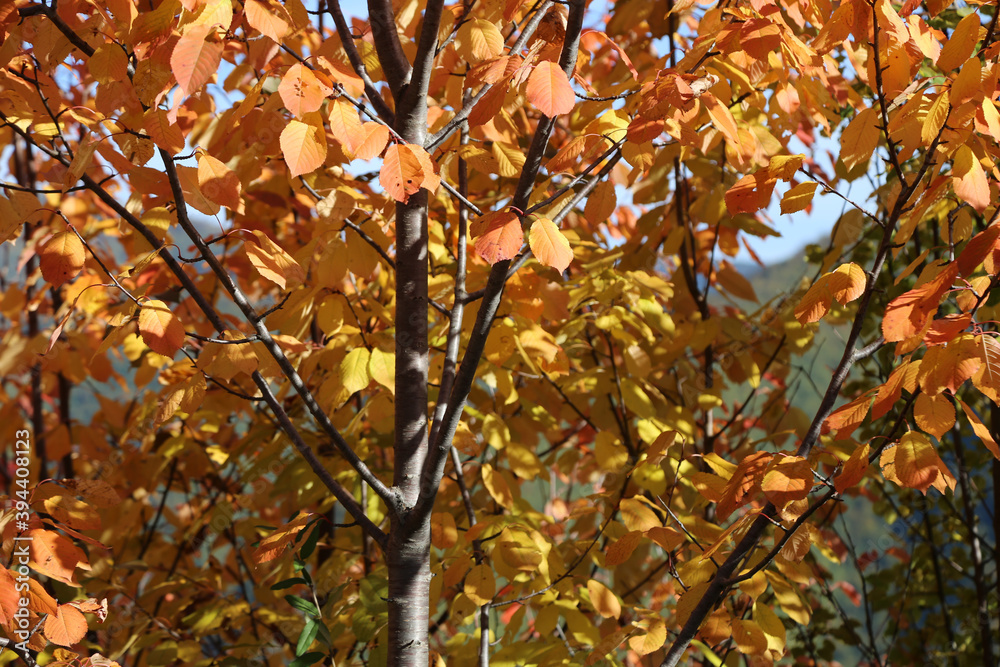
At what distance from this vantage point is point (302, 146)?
40.6 inches

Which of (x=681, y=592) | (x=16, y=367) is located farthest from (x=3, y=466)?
(x=681, y=592)

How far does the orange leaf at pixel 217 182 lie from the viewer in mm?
1147

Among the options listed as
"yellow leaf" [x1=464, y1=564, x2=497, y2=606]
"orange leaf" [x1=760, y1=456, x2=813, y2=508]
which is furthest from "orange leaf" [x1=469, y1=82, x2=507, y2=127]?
"yellow leaf" [x1=464, y1=564, x2=497, y2=606]

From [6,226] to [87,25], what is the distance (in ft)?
1.21

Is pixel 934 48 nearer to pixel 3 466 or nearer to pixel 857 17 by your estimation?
pixel 857 17

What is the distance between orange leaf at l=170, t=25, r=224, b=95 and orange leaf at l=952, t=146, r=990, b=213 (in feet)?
3.35

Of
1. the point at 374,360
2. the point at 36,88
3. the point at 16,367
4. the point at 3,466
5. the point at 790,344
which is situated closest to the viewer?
the point at 36,88

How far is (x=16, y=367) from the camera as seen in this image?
2.37 meters

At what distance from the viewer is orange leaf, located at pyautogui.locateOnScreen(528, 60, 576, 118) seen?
0.98m

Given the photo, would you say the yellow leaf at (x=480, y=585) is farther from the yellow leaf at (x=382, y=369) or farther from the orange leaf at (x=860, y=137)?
the orange leaf at (x=860, y=137)

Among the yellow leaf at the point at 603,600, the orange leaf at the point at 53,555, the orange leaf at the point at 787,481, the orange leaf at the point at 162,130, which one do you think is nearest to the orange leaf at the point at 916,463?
the orange leaf at the point at 787,481

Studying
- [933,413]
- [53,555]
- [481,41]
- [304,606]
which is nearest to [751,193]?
[933,413]

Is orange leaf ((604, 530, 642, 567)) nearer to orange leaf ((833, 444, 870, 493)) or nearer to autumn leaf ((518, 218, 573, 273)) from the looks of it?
orange leaf ((833, 444, 870, 493))

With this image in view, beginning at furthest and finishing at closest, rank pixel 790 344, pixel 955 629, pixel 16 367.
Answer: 1. pixel 955 629
2. pixel 16 367
3. pixel 790 344
